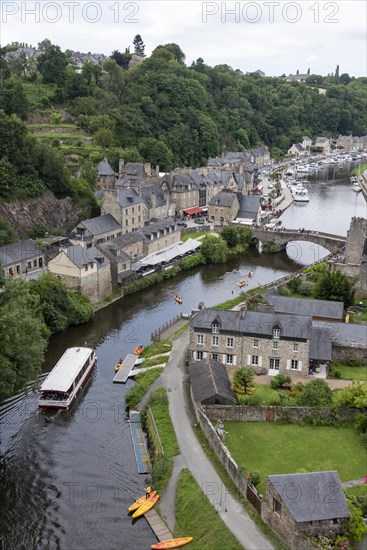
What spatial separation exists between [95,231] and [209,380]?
33.1m

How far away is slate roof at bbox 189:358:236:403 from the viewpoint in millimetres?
35997

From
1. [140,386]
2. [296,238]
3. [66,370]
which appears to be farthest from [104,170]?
[140,386]

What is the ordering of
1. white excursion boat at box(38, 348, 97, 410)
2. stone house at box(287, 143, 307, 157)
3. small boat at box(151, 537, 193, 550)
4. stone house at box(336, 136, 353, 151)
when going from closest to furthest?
small boat at box(151, 537, 193, 550) < white excursion boat at box(38, 348, 97, 410) < stone house at box(287, 143, 307, 157) < stone house at box(336, 136, 353, 151)

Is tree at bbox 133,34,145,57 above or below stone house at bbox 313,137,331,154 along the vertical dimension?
above

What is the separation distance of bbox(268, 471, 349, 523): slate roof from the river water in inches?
286

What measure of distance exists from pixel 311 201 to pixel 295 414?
80.6 m

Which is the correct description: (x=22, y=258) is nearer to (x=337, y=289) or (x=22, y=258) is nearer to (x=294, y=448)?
(x=337, y=289)

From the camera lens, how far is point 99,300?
57.3 metres

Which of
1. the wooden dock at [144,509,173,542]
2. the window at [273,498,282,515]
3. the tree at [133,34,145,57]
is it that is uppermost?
the tree at [133,34,145,57]

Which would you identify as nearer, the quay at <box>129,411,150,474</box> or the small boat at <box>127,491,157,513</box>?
the small boat at <box>127,491,157,513</box>

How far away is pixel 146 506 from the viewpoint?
29.4 metres

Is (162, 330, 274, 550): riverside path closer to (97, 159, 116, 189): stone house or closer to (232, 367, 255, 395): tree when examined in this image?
(232, 367, 255, 395): tree

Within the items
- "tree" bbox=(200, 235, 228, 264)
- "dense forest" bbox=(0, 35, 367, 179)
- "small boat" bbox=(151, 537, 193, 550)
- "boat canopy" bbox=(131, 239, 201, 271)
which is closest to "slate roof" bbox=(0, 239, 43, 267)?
"boat canopy" bbox=(131, 239, 201, 271)

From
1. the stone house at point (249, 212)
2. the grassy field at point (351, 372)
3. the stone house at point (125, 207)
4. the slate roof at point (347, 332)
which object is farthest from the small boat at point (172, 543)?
the stone house at point (249, 212)
